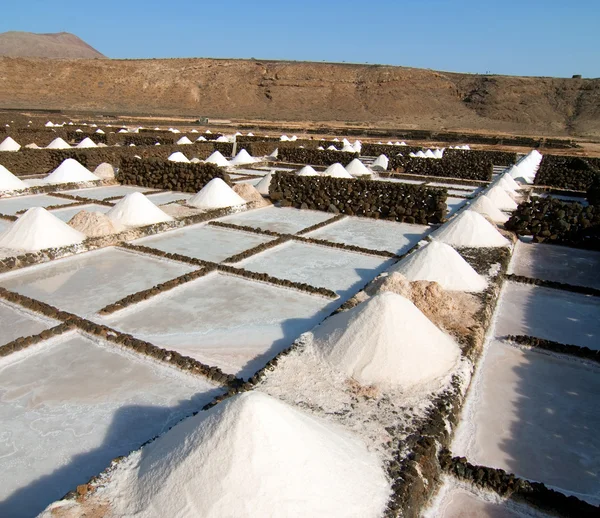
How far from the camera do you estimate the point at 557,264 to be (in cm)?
848

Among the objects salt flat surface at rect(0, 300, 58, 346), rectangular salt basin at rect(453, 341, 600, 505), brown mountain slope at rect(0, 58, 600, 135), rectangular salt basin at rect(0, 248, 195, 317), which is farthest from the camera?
brown mountain slope at rect(0, 58, 600, 135)

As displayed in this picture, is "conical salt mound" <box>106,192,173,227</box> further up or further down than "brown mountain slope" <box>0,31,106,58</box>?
further down

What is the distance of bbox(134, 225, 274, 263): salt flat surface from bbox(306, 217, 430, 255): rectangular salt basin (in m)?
1.43

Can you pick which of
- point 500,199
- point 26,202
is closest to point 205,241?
point 26,202

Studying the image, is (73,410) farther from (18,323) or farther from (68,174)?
(68,174)

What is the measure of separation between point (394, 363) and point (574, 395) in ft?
6.19

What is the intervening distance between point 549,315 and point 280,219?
616 cm

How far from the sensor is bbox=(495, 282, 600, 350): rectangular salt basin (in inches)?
224

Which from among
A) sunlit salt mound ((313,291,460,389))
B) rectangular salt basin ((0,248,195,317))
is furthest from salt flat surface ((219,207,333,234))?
sunlit salt mound ((313,291,460,389))

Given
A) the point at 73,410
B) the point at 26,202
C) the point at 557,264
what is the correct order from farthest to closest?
the point at 26,202 < the point at 557,264 < the point at 73,410

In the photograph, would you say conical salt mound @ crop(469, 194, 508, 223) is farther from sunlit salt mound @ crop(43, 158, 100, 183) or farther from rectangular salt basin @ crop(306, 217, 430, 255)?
sunlit salt mound @ crop(43, 158, 100, 183)

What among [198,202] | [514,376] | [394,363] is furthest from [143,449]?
[198,202]

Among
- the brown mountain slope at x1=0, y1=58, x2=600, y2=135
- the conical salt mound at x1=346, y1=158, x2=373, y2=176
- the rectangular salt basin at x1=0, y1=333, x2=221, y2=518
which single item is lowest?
the rectangular salt basin at x1=0, y1=333, x2=221, y2=518

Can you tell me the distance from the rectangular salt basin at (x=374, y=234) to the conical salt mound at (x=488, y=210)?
1532 mm
